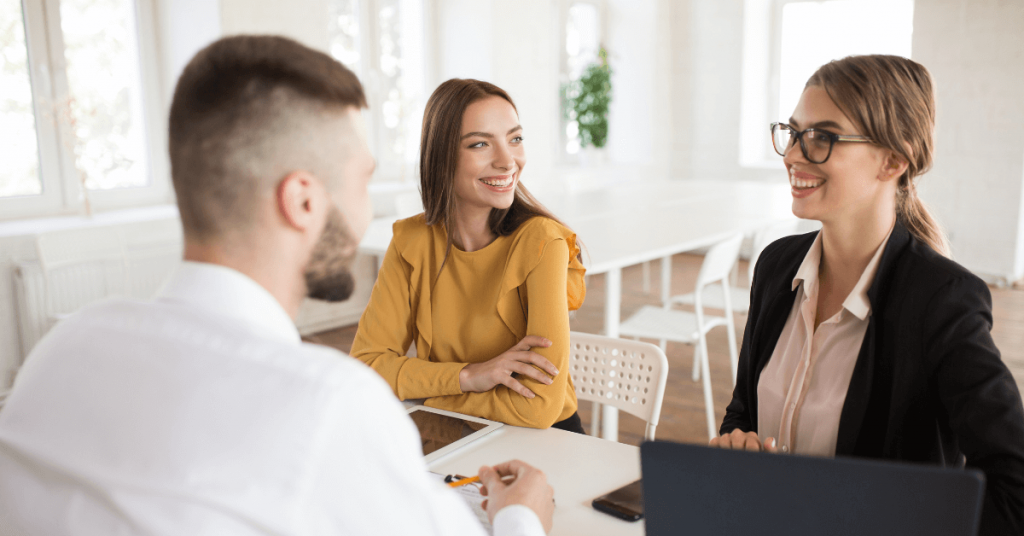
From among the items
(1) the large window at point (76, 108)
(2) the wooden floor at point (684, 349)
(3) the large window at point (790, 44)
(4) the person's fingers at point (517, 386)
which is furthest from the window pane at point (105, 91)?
(3) the large window at point (790, 44)

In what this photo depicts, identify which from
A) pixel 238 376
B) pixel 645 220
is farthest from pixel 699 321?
pixel 238 376

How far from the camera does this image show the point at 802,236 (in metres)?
1.60

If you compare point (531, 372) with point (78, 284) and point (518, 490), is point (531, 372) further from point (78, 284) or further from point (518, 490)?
point (78, 284)

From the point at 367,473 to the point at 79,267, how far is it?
3.80 metres

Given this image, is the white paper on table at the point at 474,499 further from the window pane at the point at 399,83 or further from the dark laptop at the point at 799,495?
the window pane at the point at 399,83

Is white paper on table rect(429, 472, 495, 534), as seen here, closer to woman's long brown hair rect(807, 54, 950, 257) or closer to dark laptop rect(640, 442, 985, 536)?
dark laptop rect(640, 442, 985, 536)

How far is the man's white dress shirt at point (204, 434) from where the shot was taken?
620 mm

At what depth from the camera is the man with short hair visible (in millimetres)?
623

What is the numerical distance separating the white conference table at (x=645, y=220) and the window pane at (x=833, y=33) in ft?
5.47

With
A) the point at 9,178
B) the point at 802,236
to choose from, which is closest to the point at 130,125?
the point at 9,178

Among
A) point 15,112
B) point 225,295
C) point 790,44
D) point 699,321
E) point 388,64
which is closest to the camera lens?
point 225,295

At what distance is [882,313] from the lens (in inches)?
51.8

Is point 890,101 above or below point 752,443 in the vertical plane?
above

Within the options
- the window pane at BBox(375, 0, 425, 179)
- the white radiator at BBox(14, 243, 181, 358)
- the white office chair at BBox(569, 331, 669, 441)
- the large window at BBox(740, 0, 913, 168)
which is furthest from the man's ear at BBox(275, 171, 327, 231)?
the large window at BBox(740, 0, 913, 168)
